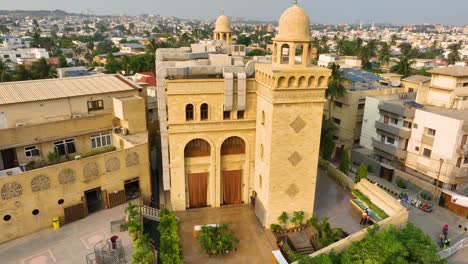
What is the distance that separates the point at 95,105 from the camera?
31484 mm

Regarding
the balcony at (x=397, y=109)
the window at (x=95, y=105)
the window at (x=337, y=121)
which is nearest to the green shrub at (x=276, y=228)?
the window at (x=95, y=105)

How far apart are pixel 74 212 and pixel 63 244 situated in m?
2.97

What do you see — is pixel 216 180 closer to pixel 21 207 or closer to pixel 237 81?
pixel 237 81

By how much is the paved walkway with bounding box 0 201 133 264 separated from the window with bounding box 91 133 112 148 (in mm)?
7976

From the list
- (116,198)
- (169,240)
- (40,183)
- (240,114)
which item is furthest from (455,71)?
(40,183)

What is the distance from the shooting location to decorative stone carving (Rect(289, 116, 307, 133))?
22125 millimetres

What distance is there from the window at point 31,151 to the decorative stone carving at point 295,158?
21.0m

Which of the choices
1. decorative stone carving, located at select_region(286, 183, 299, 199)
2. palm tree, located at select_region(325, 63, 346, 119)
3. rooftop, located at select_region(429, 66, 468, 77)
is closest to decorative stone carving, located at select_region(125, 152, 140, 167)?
decorative stone carving, located at select_region(286, 183, 299, 199)

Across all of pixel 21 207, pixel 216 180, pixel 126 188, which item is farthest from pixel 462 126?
pixel 21 207

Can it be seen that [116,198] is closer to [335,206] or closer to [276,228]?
[276,228]

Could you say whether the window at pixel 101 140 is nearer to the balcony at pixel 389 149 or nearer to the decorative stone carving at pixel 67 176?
the decorative stone carving at pixel 67 176

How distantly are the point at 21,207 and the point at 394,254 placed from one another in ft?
79.2

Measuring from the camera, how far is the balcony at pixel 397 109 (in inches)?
1473

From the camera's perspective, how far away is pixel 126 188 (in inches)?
1153
